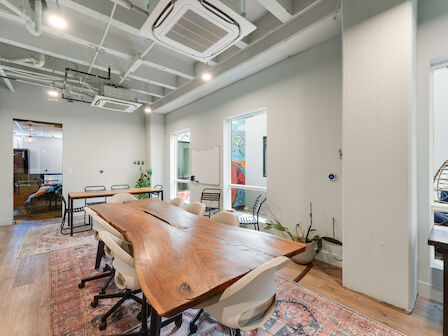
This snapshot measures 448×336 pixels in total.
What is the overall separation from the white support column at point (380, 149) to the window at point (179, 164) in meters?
4.89

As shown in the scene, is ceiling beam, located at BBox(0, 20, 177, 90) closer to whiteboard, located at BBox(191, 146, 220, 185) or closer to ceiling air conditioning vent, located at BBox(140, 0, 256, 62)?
whiteboard, located at BBox(191, 146, 220, 185)

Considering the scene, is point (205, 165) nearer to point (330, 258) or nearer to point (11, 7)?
point (330, 258)

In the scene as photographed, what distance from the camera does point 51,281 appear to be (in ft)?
7.82

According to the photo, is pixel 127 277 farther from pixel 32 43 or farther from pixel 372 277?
pixel 32 43

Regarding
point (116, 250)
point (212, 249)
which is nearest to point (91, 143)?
point (116, 250)

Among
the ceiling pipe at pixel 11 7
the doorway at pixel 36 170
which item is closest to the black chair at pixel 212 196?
the ceiling pipe at pixel 11 7

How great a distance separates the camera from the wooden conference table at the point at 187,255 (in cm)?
96

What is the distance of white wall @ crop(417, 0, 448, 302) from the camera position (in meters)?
1.97

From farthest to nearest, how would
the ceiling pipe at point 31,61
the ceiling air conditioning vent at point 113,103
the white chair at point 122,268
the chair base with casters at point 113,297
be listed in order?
1. the ceiling air conditioning vent at point 113,103
2. the ceiling pipe at point 31,61
3. the chair base with casters at point 113,297
4. the white chair at point 122,268

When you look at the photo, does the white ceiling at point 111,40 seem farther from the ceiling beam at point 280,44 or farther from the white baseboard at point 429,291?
the white baseboard at point 429,291

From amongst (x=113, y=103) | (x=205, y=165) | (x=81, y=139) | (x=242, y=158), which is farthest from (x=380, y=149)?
(x=81, y=139)

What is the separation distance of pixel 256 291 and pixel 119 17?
3387 mm

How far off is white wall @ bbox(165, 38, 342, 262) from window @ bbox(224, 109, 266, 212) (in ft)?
2.10

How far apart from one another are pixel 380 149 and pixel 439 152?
0.81 m
